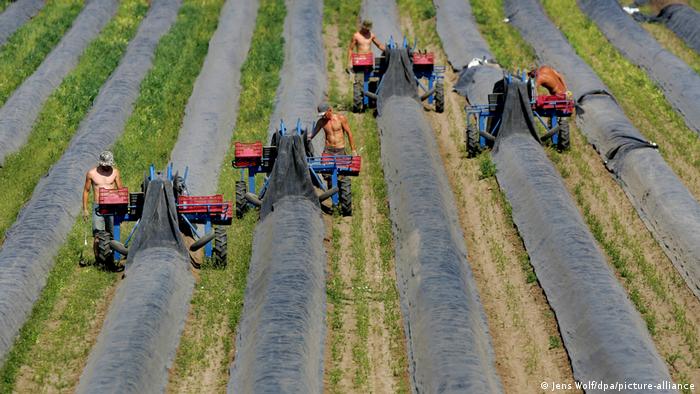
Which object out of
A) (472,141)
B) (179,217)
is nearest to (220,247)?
(179,217)

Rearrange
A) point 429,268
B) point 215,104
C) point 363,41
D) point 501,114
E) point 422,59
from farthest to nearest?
point 363,41 < point 215,104 < point 422,59 < point 501,114 < point 429,268

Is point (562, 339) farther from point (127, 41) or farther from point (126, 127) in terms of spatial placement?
point (127, 41)

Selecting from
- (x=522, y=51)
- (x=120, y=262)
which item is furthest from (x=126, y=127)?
(x=522, y=51)

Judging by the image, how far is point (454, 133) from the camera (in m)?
29.6

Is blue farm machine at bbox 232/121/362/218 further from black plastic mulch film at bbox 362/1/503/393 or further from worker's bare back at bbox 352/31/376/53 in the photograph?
worker's bare back at bbox 352/31/376/53

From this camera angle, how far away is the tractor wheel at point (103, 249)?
21531mm

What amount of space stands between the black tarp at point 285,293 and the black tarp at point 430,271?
1594 millimetres

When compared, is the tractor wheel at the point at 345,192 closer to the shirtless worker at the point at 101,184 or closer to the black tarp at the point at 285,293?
the black tarp at the point at 285,293

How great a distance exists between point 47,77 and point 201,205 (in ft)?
46.2

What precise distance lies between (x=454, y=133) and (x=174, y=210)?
410 inches

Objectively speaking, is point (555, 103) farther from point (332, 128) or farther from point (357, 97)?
point (332, 128)

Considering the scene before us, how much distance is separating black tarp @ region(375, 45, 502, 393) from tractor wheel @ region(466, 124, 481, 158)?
816 millimetres

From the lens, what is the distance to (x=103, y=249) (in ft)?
70.8

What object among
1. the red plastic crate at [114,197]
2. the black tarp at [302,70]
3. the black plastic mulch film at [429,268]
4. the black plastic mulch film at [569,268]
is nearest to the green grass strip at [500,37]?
the black tarp at [302,70]
